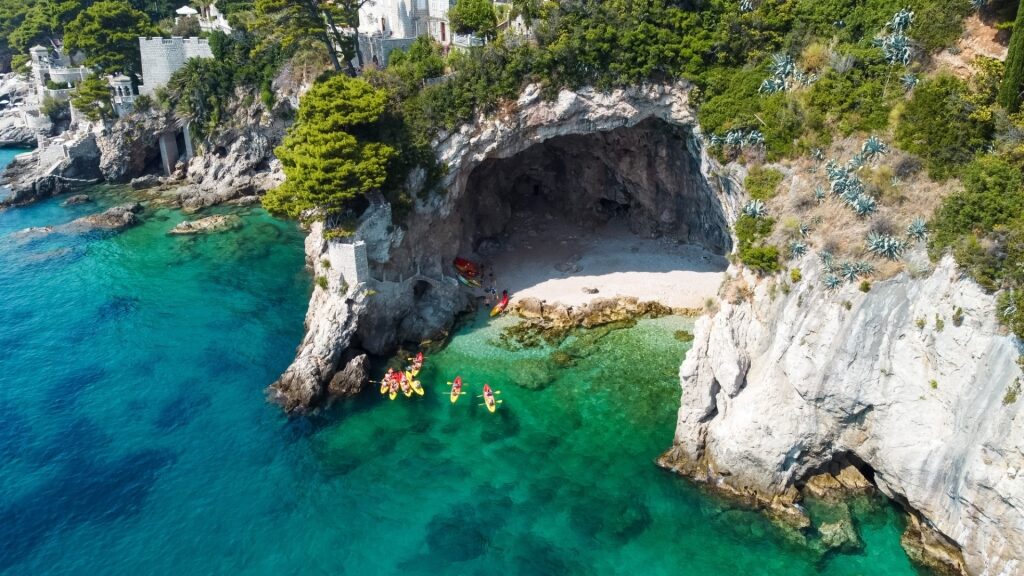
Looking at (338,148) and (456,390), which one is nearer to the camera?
(338,148)

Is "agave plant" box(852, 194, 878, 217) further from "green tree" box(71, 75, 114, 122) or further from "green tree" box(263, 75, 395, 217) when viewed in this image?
"green tree" box(71, 75, 114, 122)

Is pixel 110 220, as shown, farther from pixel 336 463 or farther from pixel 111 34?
pixel 336 463

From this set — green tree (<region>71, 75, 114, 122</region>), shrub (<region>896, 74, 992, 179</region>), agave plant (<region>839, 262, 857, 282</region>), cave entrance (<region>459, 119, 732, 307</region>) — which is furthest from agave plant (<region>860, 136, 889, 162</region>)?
green tree (<region>71, 75, 114, 122</region>)

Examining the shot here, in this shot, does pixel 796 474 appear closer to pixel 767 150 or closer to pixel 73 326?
pixel 767 150

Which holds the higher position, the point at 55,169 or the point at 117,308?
the point at 55,169

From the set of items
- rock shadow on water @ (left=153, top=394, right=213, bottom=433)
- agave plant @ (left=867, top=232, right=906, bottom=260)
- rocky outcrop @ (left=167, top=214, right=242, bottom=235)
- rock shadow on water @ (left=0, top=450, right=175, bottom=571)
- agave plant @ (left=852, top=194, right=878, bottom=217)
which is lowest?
rock shadow on water @ (left=0, top=450, right=175, bottom=571)

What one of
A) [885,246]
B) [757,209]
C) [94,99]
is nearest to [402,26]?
[94,99]

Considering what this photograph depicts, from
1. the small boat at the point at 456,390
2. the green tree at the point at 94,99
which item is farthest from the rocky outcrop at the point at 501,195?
the green tree at the point at 94,99

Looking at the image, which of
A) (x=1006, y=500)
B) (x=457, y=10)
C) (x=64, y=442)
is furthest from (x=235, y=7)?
(x=1006, y=500)
